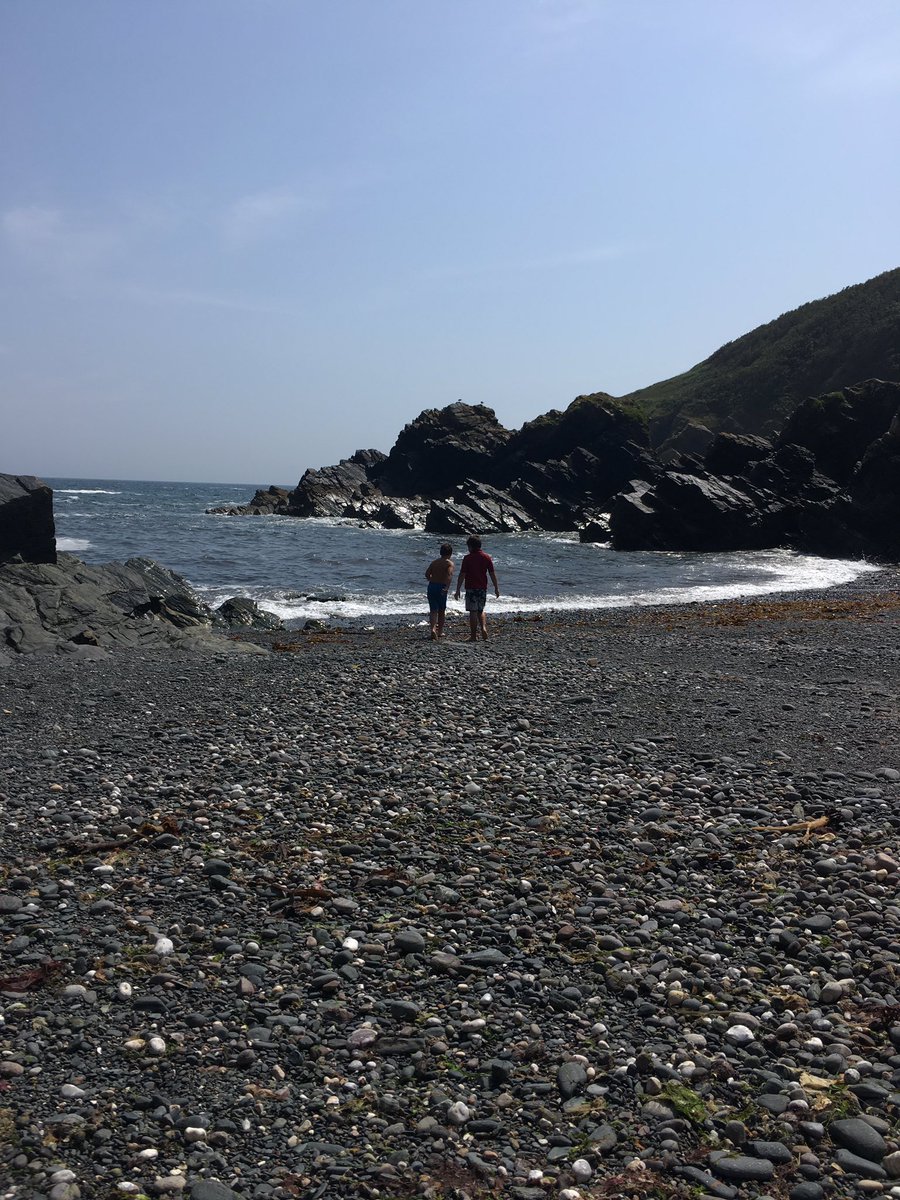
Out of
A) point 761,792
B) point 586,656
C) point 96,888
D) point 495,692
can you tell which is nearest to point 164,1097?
point 96,888

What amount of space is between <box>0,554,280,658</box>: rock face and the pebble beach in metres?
8.74

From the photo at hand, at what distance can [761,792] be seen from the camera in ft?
31.0

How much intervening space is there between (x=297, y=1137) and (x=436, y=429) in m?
117

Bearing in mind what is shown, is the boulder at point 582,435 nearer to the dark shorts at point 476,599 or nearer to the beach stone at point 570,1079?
the dark shorts at point 476,599

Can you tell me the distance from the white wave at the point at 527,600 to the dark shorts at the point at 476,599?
30.2 feet

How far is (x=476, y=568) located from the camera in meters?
20.6

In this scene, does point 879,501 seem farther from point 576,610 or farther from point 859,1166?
point 859,1166

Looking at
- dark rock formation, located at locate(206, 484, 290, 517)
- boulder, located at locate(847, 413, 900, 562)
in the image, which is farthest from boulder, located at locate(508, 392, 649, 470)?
boulder, located at locate(847, 413, 900, 562)

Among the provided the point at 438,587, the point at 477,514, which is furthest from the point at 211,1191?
the point at 477,514

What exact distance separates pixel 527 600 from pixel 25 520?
62.7ft

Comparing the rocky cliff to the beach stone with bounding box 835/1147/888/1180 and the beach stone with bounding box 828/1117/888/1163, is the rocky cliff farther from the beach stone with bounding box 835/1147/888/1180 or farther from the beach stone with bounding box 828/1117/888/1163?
the beach stone with bounding box 835/1147/888/1180

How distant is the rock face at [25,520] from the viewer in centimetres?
2497

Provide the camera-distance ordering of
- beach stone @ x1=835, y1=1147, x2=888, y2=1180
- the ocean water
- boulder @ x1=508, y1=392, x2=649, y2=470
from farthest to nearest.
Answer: boulder @ x1=508, y1=392, x2=649, y2=470 < the ocean water < beach stone @ x1=835, y1=1147, x2=888, y2=1180

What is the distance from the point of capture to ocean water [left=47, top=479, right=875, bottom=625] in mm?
35844
